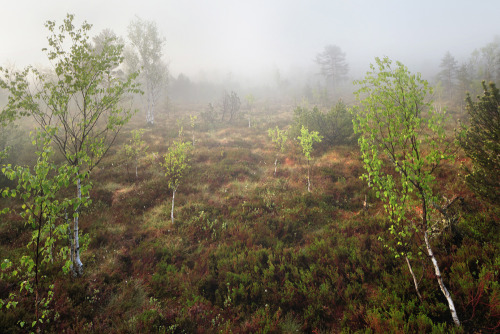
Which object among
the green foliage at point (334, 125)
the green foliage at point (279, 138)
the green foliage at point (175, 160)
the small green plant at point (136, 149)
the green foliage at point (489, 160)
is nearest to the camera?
the green foliage at point (489, 160)

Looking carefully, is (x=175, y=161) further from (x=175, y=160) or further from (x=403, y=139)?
(x=403, y=139)

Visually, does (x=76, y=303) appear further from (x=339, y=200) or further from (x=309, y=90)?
(x=309, y=90)

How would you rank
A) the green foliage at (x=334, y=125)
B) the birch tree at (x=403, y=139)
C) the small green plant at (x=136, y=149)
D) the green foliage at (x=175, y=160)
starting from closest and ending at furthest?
the birch tree at (x=403, y=139) < the green foliage at (x=175, y=160) < the small green plant at (x=136, y=149) < the green foliage at (x=334, y=125)

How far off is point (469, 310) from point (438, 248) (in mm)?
2139

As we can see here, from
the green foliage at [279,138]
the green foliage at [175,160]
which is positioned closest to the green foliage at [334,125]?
the green foliage at [279,138]

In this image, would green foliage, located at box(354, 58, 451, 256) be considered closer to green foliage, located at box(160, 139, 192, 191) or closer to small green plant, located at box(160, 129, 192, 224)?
small green plant, located at box(160, 129, 192, 224)

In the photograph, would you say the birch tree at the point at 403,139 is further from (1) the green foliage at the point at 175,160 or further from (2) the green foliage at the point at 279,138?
(2) the green foliage at the point at 279,138

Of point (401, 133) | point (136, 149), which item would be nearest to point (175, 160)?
point (136, 149)

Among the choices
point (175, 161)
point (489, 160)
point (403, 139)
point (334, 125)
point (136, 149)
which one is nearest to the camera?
point (403, 139)

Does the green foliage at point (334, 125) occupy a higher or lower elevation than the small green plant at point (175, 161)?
higher

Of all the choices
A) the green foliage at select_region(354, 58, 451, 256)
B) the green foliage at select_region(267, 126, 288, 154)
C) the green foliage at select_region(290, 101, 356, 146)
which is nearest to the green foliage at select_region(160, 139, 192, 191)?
the green foliage at select_region(267, 126, 288, 154)

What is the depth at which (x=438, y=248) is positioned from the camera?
6125mm

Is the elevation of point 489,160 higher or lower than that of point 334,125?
lower

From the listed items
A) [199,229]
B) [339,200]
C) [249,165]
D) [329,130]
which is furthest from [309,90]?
[199,229]
